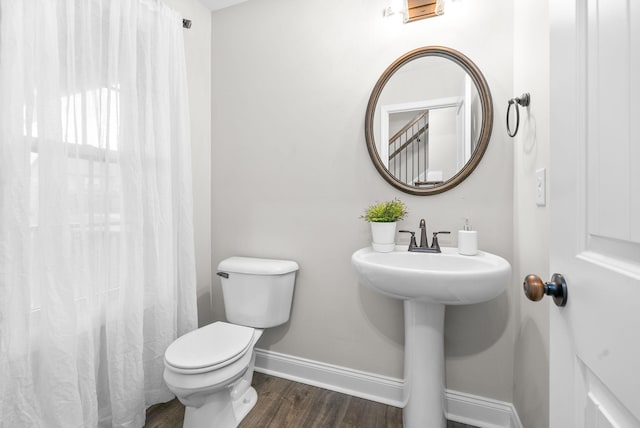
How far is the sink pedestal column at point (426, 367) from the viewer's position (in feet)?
4.17

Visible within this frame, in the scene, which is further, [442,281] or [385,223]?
[385,223]

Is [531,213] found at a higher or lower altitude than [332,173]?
lower

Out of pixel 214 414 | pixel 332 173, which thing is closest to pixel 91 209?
pixel 214 414

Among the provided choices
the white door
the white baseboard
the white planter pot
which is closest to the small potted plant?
the white planter pot

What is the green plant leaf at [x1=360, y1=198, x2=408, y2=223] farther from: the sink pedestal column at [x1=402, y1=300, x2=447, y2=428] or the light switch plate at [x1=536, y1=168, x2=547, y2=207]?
the light switch plate at [x1=536, y1=168, x2=547, y2=207]

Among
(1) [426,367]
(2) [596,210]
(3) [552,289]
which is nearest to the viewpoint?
(2) [596,210]

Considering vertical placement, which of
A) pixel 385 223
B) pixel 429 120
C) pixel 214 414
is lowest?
pixel 214 414

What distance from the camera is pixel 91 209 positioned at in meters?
1.24

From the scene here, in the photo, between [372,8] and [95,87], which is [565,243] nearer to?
[372,8]

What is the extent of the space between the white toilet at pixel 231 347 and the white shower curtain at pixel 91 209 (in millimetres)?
231

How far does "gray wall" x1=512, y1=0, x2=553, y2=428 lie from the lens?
103cm

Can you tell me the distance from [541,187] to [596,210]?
0.66 meters

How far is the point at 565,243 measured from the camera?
58cm

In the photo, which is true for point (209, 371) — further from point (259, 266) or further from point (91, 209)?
point (91, 209)
